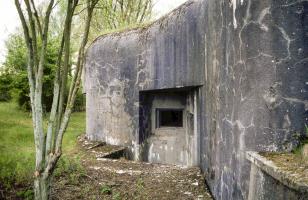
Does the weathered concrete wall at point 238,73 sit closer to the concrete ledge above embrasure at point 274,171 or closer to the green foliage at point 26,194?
the concrete ledge above embrasure at point 274,171

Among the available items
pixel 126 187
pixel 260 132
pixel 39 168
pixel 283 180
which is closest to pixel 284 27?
pixel 260 132

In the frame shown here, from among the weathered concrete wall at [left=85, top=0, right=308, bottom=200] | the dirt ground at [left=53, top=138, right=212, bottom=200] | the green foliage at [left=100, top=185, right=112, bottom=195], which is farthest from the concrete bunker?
the green foliage at [left=100, top=185, right=112, bottom=195]

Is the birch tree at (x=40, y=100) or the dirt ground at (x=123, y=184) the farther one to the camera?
the dirt ground at (x=123, y=184)

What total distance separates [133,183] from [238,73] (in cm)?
243

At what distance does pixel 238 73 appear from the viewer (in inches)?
133

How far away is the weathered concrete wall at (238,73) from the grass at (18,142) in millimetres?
2438

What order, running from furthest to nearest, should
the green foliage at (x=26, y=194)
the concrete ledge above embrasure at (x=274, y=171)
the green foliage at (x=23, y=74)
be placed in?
the green foliage at (x=23, y=74) → the green foliage at (x=26, y=194) → the concrete ledge above embrasure at (x=274, y=171)

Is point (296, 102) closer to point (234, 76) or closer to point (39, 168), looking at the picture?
point (234, 76)

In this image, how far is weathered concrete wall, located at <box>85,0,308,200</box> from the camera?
303 centimetres

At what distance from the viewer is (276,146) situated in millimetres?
3029

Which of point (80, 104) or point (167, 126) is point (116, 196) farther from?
point (80, 104)

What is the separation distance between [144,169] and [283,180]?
4.03 meters

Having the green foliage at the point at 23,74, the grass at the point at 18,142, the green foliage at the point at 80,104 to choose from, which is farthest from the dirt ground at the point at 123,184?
the green foliage at the point at 80,104

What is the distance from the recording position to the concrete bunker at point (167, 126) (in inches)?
270
